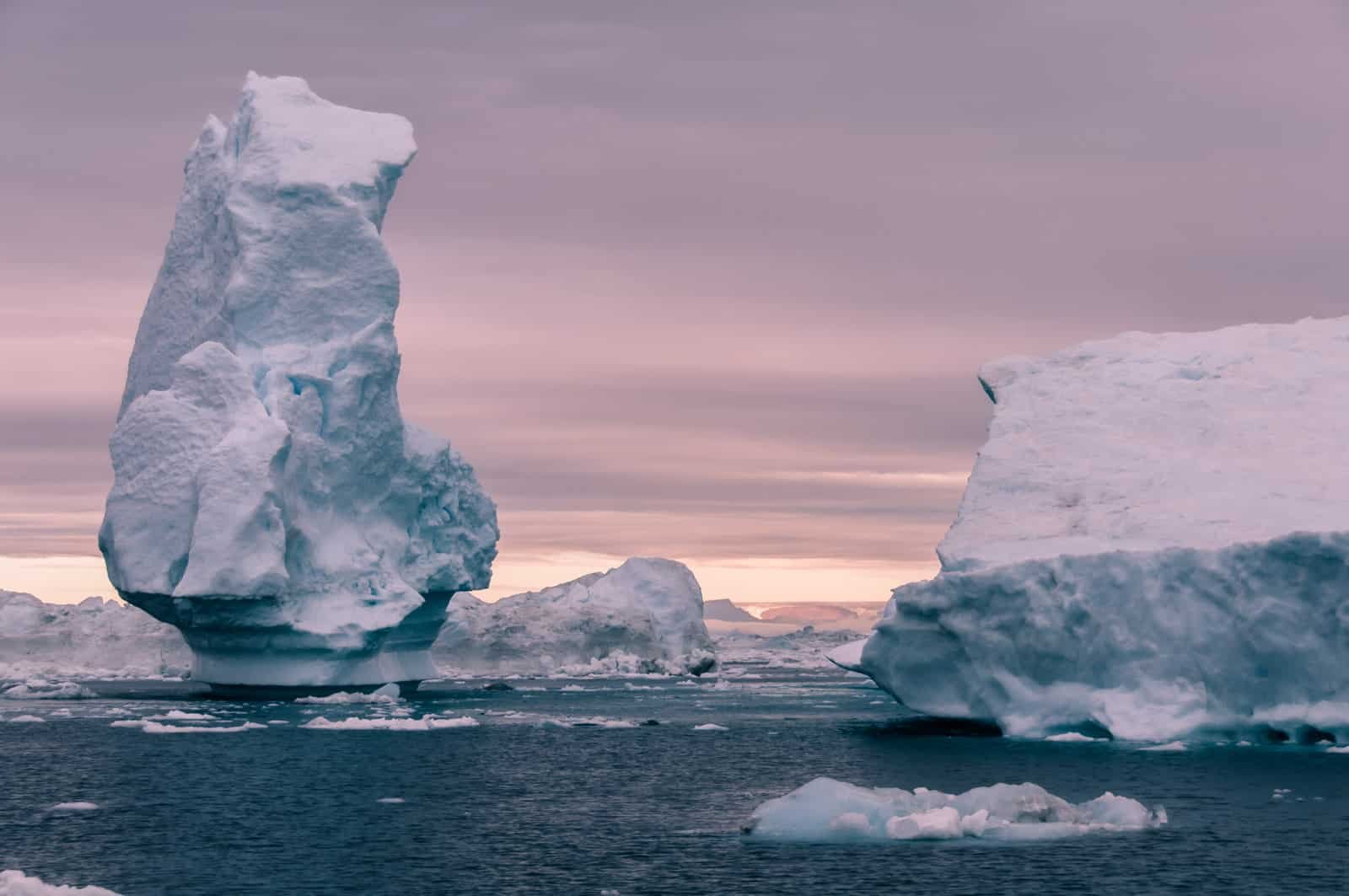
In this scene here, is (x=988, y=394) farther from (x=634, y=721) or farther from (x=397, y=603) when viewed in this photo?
(x=397, y=603)

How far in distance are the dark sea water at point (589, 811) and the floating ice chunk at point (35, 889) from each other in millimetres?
1563

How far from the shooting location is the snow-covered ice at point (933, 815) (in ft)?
68.5

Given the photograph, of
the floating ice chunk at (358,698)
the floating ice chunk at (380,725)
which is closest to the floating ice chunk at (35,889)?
the floating ice chunk at (380,725)

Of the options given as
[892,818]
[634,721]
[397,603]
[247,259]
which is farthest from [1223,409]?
[247,259]

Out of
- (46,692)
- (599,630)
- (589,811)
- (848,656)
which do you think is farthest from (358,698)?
(599,630)

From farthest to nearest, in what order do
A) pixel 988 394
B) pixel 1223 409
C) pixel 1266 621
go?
pixel 988 394 → pixel 1223 409 → pixel 1266 621

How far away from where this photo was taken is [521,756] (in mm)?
33250

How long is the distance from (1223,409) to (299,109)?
1063 inches

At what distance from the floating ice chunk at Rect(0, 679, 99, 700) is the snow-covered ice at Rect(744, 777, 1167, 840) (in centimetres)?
3500

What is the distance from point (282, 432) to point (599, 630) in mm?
37519

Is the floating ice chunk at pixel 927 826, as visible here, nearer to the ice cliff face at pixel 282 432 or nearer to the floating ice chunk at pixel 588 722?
the floating ice chunk at pixel 588 722

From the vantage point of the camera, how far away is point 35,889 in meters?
16.1

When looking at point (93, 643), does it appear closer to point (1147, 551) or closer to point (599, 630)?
point (599, 630)

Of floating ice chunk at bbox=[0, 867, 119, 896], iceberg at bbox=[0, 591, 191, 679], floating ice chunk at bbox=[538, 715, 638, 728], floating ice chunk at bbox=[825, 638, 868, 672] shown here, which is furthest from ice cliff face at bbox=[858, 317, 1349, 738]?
iceberg at bbox=[0, 591, 191, 679]
